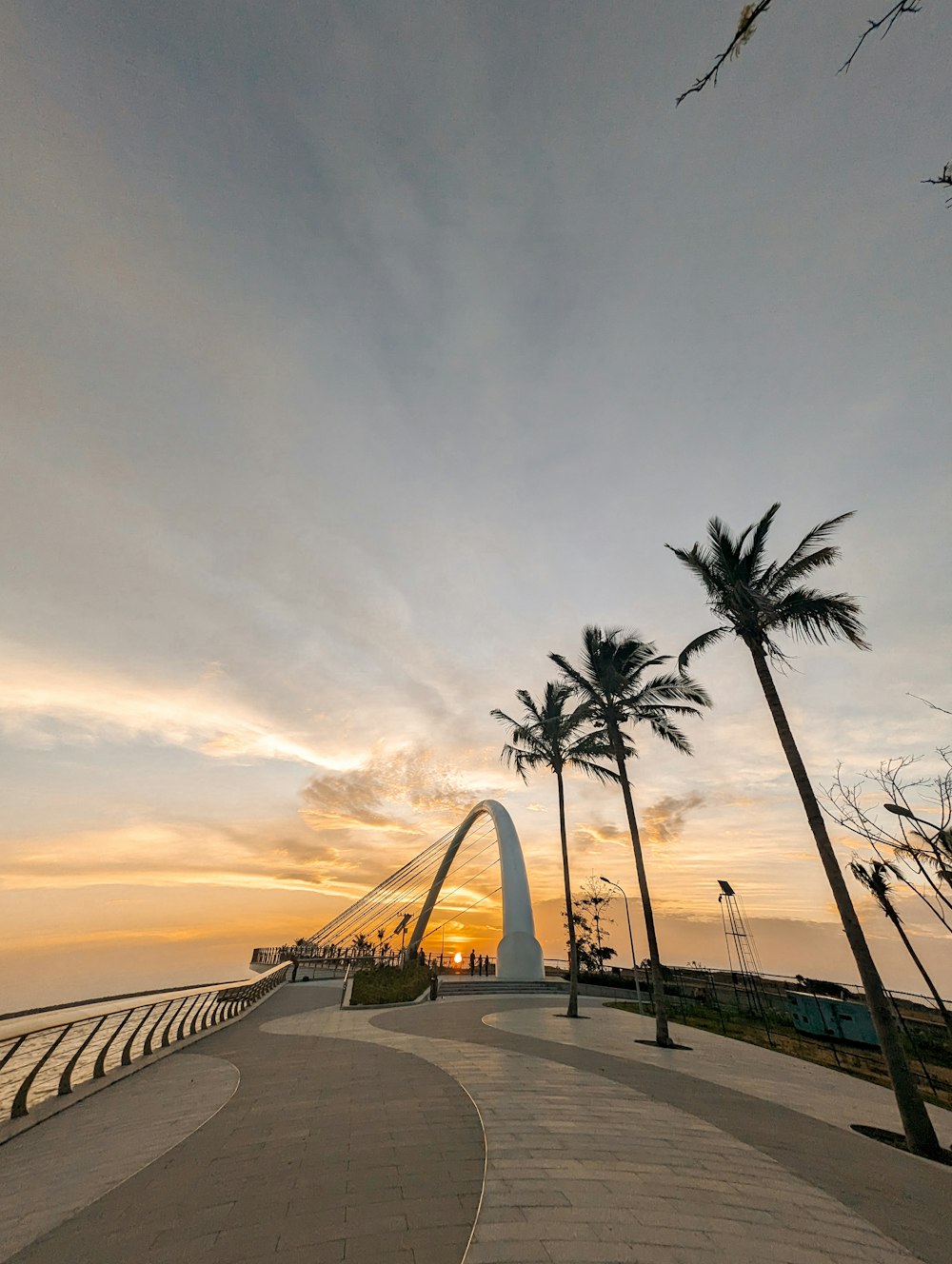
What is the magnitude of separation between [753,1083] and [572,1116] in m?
6.09

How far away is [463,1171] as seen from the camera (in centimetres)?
600

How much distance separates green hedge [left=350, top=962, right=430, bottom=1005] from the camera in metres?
22.5

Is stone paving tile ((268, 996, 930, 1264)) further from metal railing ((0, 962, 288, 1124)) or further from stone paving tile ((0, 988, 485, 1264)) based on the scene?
metal railing ((0, 962, 288, 1124))

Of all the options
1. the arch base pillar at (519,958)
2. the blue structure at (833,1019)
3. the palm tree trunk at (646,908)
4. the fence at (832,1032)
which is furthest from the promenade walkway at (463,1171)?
the arch base pillar at (519,958)

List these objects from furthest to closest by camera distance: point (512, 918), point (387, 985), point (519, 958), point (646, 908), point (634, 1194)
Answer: point (512, 918), point (519, 958), point (387, 985), point (646, 908), point (634, 1194)

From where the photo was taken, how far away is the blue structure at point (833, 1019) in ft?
63.4

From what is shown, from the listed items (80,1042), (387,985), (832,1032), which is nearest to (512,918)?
(387,985)

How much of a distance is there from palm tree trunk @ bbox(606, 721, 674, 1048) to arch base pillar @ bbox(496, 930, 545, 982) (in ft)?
51.1

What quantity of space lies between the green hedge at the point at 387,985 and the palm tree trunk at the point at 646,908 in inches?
437

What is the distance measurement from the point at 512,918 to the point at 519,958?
2.25 meters

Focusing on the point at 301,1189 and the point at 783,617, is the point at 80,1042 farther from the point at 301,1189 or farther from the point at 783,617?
the point at 783,617

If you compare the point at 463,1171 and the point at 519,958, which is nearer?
the point at 463,1171

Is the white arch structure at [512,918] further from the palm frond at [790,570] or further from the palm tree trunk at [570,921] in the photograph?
the palm frond at [790,570]

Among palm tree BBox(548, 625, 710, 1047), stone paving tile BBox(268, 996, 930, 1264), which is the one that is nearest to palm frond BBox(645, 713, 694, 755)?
palm tree BBox(548, 625, 710, 1047)
